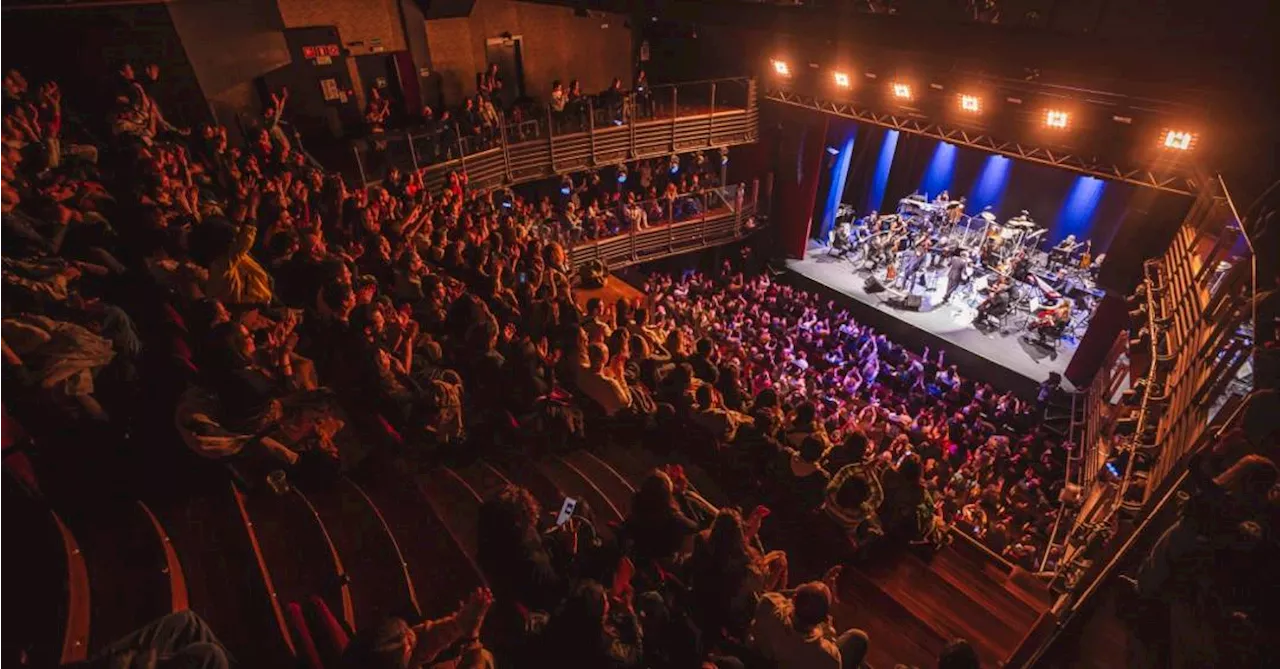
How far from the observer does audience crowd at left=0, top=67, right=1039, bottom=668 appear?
3.48 metres

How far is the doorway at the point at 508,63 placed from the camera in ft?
49.9

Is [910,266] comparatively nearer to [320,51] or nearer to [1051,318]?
[1051,318]

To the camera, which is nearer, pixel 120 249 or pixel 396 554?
pixel 396 554

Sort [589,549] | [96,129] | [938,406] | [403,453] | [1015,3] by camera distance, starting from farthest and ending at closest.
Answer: [938,406] → [1015,3] → [96,129] → [403,453] → [589,549]

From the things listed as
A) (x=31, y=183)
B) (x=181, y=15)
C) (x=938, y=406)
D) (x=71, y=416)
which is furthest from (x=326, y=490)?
(x=938, y=406)

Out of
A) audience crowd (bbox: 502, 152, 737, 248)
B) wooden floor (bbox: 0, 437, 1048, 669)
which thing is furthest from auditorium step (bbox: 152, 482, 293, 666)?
audience crowd (bbox: 502, 152, 737, 248)

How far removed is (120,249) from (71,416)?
3.25 meters

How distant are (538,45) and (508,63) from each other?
38.5 inches

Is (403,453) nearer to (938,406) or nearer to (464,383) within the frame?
(464,383)

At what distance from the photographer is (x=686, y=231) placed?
1627 centimetres

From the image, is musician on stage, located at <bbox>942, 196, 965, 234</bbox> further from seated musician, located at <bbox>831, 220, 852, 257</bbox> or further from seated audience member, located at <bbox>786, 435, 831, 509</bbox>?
seated audience member, located at <bbox>786, 435, 831, 509</bbox>

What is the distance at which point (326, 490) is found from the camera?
15.6 feet

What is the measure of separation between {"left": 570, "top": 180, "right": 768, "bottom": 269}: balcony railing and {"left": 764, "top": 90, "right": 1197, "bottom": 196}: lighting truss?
2614 mm

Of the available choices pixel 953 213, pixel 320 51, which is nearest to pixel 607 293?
pixel 320 51
